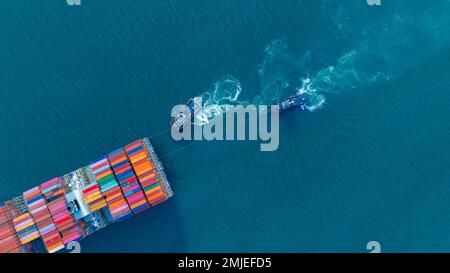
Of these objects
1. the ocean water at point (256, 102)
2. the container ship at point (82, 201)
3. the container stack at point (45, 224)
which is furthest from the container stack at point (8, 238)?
the ocean water at point (256, 102)

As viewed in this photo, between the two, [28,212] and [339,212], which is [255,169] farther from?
[28,212]

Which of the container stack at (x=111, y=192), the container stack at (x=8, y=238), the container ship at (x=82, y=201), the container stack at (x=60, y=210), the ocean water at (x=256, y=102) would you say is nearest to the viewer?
the container stack at (x=8, y=238)

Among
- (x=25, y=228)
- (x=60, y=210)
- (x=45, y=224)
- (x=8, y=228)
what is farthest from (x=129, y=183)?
(x=8, y=228)

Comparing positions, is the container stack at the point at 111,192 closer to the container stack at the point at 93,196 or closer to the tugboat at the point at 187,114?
the container stack at the point at 93,196

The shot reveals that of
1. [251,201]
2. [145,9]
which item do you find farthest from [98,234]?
[145,9]

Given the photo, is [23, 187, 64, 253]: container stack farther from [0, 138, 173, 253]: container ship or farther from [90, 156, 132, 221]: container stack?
[90, 156, 132, 221]: container stack

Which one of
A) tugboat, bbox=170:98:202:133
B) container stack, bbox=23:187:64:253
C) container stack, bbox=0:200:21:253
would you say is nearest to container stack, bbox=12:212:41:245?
container stack, bbox=23:187:64:253

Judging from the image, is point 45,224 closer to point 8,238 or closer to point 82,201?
point 8,238
